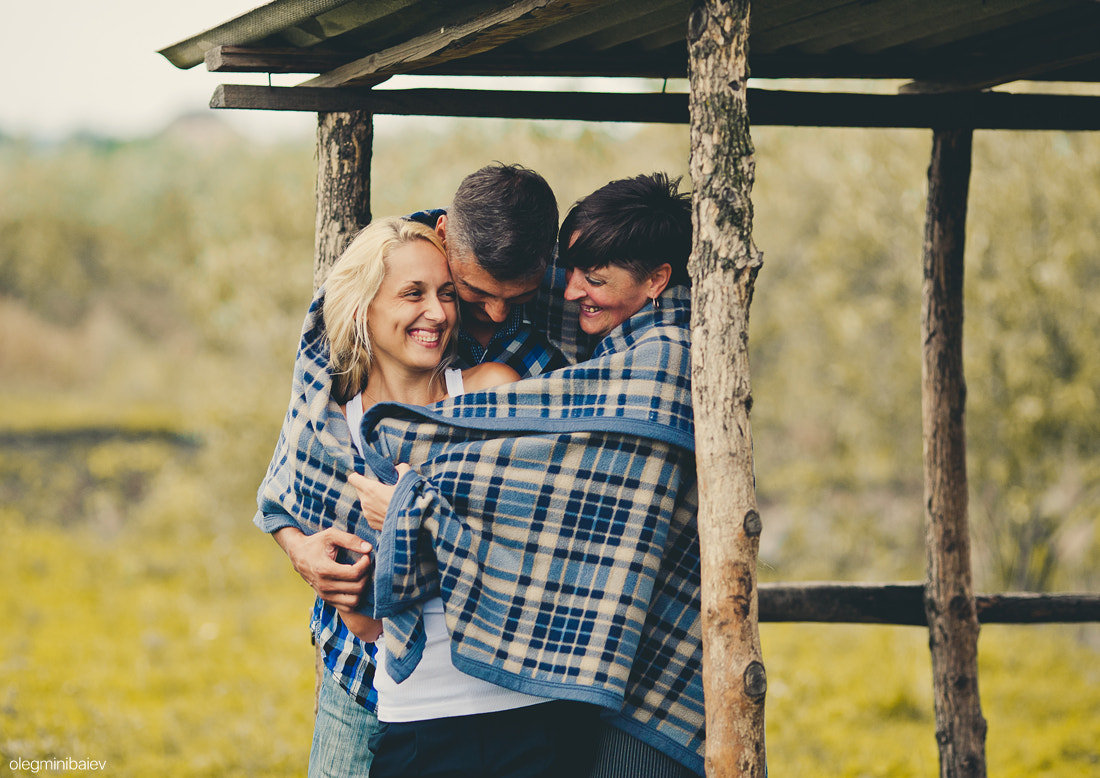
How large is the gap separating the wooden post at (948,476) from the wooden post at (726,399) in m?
1.91

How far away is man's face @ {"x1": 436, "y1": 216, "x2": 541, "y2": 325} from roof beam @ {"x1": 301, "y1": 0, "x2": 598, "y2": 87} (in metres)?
0.43

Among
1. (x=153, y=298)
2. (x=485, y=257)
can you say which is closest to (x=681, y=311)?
(x=485, y=257)

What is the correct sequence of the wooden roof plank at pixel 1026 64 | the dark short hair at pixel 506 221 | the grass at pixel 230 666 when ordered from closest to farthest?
the dark short hair at pixel 506 221
the wooden roof plank at pixel 1026 64
the grass at pixel 230 666

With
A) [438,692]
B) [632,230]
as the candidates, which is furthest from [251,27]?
[438,692]

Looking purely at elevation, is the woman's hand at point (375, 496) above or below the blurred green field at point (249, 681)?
above

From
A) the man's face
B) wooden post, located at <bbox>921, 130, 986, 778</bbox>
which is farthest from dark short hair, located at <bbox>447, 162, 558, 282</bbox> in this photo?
wooden post, located at <bbox>921, 130, 986, 778</bbox>

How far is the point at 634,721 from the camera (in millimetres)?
2178

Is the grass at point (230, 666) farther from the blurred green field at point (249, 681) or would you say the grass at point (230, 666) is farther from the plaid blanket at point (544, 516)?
the plaid blanket at point (544, 516)

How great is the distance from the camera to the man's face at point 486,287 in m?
2.17

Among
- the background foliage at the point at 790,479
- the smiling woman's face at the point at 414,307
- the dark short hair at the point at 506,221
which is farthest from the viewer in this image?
the background foliage at the point at 790,479

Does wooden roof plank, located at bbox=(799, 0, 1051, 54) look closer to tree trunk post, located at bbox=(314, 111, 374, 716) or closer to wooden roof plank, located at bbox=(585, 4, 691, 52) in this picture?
wooden roof plank, located at bbox=(585, 4, 691, 52)

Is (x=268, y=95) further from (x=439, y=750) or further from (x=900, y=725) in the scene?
(x=900, y=725)

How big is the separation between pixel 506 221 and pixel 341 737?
1430 mm

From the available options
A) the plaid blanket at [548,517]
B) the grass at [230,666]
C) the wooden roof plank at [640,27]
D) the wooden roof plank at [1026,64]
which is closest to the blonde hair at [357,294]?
the plaid blanket at [548,517]
